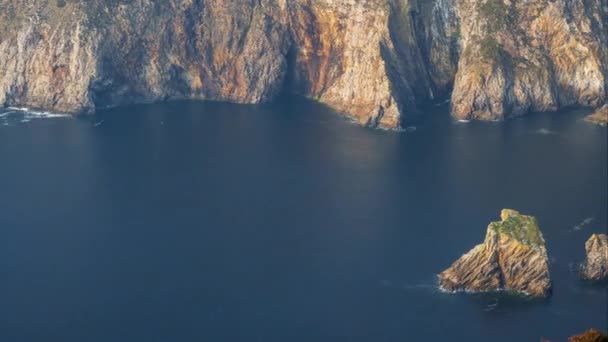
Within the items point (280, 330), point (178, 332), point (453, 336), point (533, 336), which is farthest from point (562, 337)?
point (178, 332)

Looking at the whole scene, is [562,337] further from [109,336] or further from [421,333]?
[109,336]

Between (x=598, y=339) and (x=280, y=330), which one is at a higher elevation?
(x=598, y=339)

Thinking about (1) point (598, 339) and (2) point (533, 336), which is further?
(2) point (533, 336)

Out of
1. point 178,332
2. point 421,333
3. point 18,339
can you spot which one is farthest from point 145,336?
point 421,333

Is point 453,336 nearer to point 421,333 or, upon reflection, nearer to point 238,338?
point 421,333

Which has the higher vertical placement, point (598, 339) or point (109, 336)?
point (598, 339)

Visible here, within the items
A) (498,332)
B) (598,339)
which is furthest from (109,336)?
(598,339)

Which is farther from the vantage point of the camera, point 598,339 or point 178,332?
point 178,332
